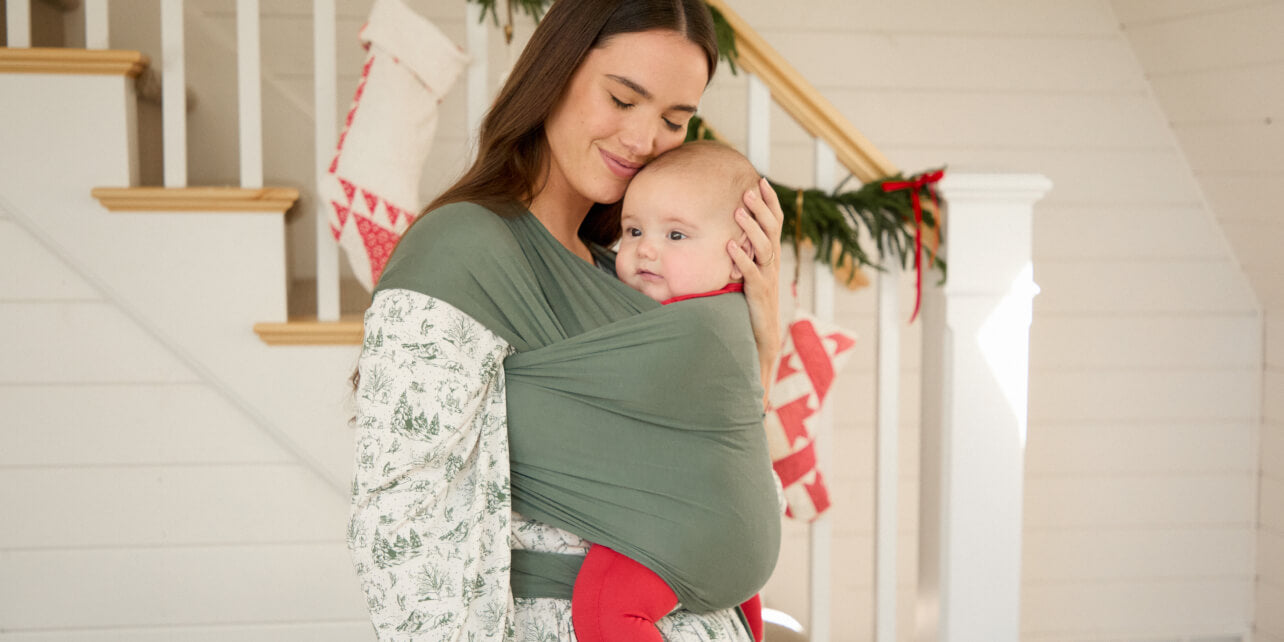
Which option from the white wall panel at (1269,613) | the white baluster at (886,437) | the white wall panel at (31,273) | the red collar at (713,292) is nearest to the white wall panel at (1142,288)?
the white wall panel at (1269,613)

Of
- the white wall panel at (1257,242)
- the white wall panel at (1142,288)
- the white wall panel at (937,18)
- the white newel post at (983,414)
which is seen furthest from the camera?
the white wall panel at (1142,288)

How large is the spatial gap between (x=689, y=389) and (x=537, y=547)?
25cm

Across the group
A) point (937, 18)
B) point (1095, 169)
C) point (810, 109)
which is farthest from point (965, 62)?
point (810, 109)

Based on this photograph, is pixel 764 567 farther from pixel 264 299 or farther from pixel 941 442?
pixel 264 299

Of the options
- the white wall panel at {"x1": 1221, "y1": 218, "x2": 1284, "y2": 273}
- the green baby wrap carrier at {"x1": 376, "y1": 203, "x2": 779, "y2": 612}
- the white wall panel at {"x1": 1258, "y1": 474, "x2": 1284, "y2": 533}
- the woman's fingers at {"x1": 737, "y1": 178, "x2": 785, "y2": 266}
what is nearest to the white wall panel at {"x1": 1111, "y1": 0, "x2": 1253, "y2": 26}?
the white wall panel at {"x1": 1221, "y1": 218, "x2": 1284, "y2": 273}

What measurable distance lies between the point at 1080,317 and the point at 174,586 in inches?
95.3

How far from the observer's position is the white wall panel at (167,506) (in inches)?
70.5

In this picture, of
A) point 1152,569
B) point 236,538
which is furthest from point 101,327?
point 1152,569

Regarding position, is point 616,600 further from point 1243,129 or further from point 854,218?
point 1243,129

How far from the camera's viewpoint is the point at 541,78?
3.95ft

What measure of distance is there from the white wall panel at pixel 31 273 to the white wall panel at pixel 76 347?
2 cm

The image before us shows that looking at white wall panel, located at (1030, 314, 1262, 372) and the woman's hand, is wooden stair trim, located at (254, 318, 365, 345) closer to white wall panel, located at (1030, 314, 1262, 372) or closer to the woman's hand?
the woman's hand

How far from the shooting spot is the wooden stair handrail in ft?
5.86

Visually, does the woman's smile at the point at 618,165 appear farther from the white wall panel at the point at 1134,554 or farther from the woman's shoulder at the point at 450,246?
the white wall panel at the point at 1134,554
